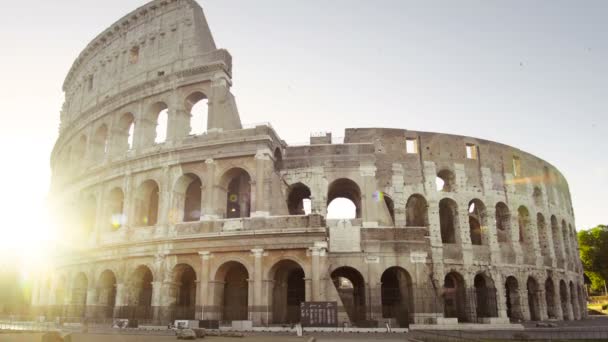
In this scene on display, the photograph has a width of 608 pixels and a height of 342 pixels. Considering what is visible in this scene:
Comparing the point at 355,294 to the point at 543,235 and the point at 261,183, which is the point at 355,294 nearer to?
the point at 261,183

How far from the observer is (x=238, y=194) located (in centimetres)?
2489

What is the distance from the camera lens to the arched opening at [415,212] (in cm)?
2741

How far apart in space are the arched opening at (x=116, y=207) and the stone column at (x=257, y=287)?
9550 millimetres

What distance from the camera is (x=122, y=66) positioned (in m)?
28.4

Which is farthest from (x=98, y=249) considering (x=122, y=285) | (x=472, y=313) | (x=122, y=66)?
(x=472, y=313)

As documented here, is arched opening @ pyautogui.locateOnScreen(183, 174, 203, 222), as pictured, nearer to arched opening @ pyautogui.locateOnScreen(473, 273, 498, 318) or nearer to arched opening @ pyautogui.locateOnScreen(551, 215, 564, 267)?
arched opening @ pyautogui.locateOnScreen(473, 273, 498, 318)

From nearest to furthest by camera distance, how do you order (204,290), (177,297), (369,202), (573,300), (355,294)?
(204,290) < (177,297) < (369,202) < (355,294) < (573,300)

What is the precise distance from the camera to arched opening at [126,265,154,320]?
2192 centimetres

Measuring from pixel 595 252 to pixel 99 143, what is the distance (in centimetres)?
4752

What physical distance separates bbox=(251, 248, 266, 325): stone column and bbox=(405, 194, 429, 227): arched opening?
10.6 metres

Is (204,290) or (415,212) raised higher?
(415,212)

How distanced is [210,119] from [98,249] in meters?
9.48

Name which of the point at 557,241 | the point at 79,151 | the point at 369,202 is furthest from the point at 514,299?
the point at 79,151

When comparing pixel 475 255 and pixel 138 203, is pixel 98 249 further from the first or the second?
pixel 475 255
